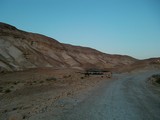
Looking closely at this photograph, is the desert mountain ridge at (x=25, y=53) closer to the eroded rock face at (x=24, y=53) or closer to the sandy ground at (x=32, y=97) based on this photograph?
the eroded rock face at (x=24, y=53)

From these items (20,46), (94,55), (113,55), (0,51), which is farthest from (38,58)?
(113,55)

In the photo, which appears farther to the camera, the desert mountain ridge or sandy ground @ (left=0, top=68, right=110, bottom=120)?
the desert mountain ridge

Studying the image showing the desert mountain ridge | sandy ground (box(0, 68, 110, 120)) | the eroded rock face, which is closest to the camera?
sandy ground (box(0, 68, 110, 120))

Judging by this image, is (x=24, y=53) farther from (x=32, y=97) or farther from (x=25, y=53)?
(x=32, y=97)

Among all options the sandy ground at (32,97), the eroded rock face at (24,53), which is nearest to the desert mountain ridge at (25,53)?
the eroded rock face at (24,53)

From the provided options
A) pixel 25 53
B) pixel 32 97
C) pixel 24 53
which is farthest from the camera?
pixel 25 53

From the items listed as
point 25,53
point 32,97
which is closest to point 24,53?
point 25,53

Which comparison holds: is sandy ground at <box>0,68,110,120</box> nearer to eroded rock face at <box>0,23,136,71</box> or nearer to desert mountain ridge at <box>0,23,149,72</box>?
desert mountain ridge at <box>0,23,149,72</box>

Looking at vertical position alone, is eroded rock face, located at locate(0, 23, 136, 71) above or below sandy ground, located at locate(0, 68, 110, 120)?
above

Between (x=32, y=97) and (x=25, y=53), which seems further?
(x=25, y=53)

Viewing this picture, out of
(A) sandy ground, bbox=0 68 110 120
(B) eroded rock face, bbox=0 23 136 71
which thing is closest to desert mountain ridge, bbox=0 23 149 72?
(B) eroded rock face, bbox=0 23 136 71

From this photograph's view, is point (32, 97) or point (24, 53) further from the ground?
point (24, 53)

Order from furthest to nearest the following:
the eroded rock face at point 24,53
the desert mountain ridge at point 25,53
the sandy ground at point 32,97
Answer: the eroded rock face at point 24,53 → the desert mountain ridge at point 25,53 → the sandy ground at point 32,97

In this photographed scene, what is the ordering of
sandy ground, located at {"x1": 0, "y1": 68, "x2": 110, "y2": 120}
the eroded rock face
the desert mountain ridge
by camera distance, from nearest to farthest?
sandy ground, located at {"x1": 0, "y1": 68, "x2": 110, "y2": 120} → the desert mountain ridge → the eroded rock face
